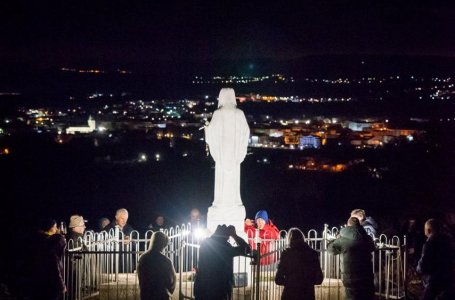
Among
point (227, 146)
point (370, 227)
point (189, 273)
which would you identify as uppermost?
point (227, 146)

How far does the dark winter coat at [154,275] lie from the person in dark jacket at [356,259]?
8.48 feet

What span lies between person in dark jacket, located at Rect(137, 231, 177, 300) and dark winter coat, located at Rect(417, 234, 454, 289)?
12.7ft

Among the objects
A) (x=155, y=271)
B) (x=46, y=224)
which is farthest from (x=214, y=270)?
(x=46, y=224)

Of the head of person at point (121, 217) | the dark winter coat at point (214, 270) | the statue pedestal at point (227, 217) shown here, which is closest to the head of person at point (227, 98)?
the statue pedestal at point (227, 217)

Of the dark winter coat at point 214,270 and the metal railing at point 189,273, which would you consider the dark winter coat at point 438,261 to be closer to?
the metal railing at point 189,273

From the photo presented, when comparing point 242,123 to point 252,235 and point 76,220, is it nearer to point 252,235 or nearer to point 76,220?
point 252,235

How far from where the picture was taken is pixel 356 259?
8.48 m

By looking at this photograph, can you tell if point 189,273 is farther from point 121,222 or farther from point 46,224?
point 46,224

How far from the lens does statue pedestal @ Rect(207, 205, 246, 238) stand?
11.2 meters

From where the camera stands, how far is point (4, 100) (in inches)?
4225

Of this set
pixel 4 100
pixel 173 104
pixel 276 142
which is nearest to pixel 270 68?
pixel 276 142

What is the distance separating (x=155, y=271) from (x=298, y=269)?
178cm

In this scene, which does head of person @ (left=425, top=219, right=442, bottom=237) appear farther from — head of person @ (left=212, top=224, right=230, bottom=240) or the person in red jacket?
head of person @ (left=212, top=224, right=230, bottom=240)

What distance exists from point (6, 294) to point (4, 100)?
338ft
